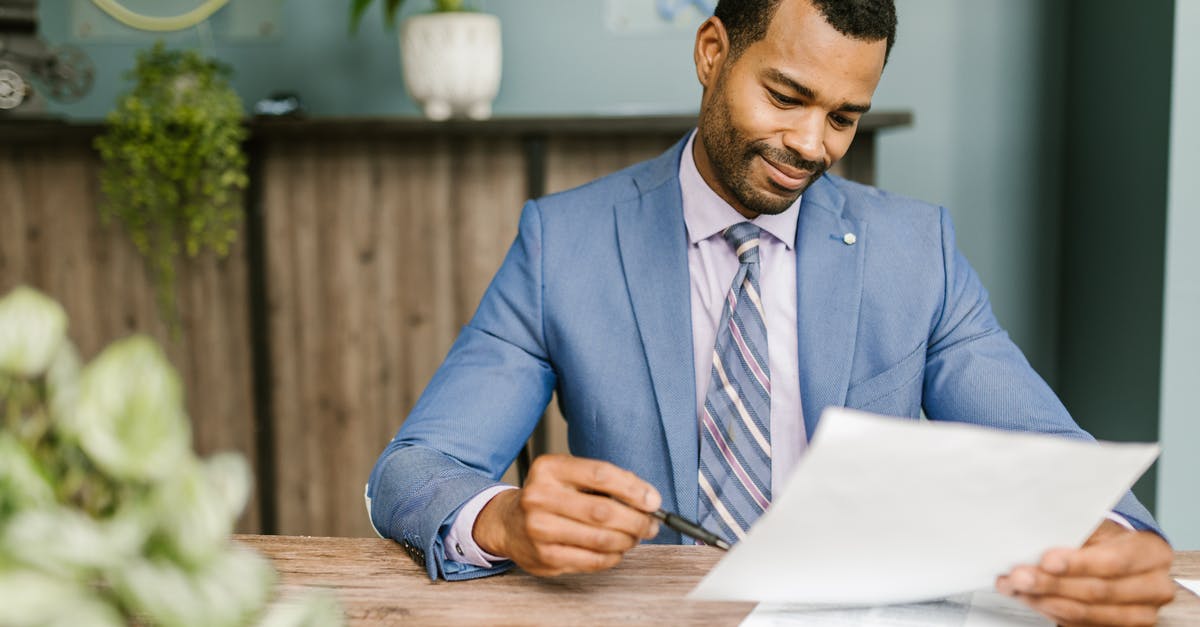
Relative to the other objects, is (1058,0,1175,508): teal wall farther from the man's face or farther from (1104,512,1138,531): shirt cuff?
(1104,512,1138,531): shirt cuff

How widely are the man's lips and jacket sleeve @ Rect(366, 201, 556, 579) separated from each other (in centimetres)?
34

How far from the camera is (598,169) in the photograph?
238cm

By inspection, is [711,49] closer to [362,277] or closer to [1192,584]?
[1192,584]

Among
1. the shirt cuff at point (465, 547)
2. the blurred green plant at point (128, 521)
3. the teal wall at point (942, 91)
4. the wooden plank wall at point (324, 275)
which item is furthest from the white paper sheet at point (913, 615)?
the teal wall at point (942, 91)

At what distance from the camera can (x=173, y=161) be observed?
232cm

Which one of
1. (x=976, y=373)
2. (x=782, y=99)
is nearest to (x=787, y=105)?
(x=782, y=99)

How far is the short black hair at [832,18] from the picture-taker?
121 cm

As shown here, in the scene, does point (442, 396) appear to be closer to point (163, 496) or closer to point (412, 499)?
point (412, 499)

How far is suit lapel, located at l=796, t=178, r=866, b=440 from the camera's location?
128 centimetres

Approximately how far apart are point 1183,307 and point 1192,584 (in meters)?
1.34

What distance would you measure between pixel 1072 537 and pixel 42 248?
2.54 meters

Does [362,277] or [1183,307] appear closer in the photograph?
[1183,307]

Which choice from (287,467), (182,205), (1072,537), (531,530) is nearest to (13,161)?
(182,205)

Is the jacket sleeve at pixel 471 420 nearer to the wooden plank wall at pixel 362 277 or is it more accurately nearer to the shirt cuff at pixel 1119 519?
the shirt cuff at pixel 1119 519
